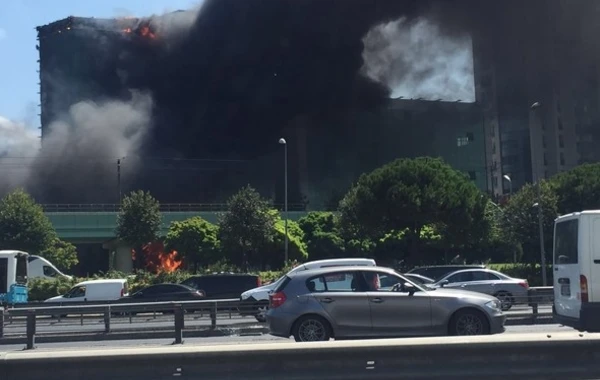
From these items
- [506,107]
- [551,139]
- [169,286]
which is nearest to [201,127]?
[506,107]

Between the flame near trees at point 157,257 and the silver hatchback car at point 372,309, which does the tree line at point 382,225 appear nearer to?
the flame near trees at point 157,257

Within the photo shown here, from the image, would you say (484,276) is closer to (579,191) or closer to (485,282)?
(485,282)

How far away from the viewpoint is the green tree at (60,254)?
171 ft

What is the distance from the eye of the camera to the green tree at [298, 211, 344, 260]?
54.7 m

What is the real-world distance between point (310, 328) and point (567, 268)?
4216 millimetres

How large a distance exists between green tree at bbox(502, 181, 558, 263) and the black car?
61.7ft

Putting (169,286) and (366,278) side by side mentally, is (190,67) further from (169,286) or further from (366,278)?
(366,278)

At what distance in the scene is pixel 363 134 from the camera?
86.2 meters

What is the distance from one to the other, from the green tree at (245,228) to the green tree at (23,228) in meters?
11.5

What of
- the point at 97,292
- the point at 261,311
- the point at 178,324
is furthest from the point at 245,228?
the point at 178,324

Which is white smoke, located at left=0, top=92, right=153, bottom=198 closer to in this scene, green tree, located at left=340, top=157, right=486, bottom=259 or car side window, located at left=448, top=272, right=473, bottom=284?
green tree, located at left=340, top=157, right=486, bottom=259

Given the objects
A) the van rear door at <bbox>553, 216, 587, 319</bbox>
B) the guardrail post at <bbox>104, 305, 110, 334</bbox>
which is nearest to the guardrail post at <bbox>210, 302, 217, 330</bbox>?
the guardrail post at <bbox>104, 305, 110, 334</bbox>

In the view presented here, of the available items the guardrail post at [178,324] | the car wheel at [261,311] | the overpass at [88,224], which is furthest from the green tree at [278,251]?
the guardrail post at [178,324]

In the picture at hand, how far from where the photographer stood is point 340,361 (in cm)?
858
